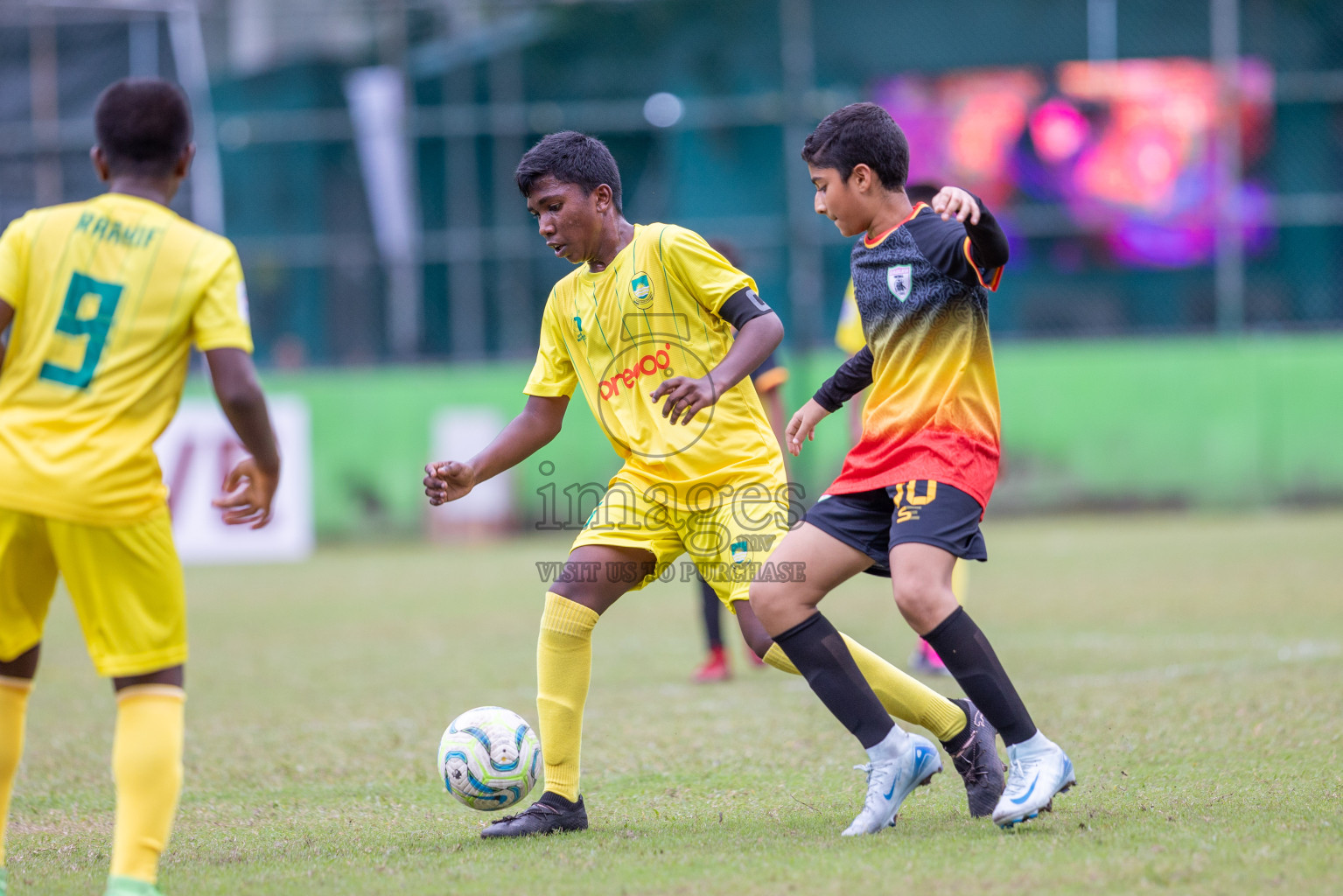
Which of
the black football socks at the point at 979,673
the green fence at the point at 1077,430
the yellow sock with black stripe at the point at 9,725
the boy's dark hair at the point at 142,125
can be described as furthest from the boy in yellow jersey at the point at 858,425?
the green fence at the point at 1077,430

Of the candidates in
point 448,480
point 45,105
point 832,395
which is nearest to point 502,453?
point 448,480

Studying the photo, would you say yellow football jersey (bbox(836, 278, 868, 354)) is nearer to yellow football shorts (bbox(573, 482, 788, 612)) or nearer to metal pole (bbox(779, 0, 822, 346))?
yellow football shorts (bbox(573, 482, 788, 612))

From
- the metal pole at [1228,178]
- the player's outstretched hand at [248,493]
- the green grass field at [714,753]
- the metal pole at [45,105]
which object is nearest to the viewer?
the player's outstretched hand at [248,493]

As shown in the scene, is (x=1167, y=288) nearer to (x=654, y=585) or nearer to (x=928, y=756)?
(x=654, y=585)

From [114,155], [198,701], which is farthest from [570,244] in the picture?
[198,701]

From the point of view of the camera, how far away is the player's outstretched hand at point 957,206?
12.1 feet

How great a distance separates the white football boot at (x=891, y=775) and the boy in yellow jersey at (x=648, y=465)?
14cm

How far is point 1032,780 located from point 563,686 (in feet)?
4.60

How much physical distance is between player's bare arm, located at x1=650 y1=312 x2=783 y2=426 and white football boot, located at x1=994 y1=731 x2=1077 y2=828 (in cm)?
128

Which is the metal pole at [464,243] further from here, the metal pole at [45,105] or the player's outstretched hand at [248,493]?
the player's outstretched hand at [248,493]

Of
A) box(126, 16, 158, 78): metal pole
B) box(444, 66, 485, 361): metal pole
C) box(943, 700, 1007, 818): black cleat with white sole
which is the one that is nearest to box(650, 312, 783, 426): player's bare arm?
box(943, 700, 1007, 818): black cleat with white sole

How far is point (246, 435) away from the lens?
10.9 ft

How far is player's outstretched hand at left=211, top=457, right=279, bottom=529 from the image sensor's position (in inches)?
135

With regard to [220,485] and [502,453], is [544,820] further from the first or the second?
[220,485]
